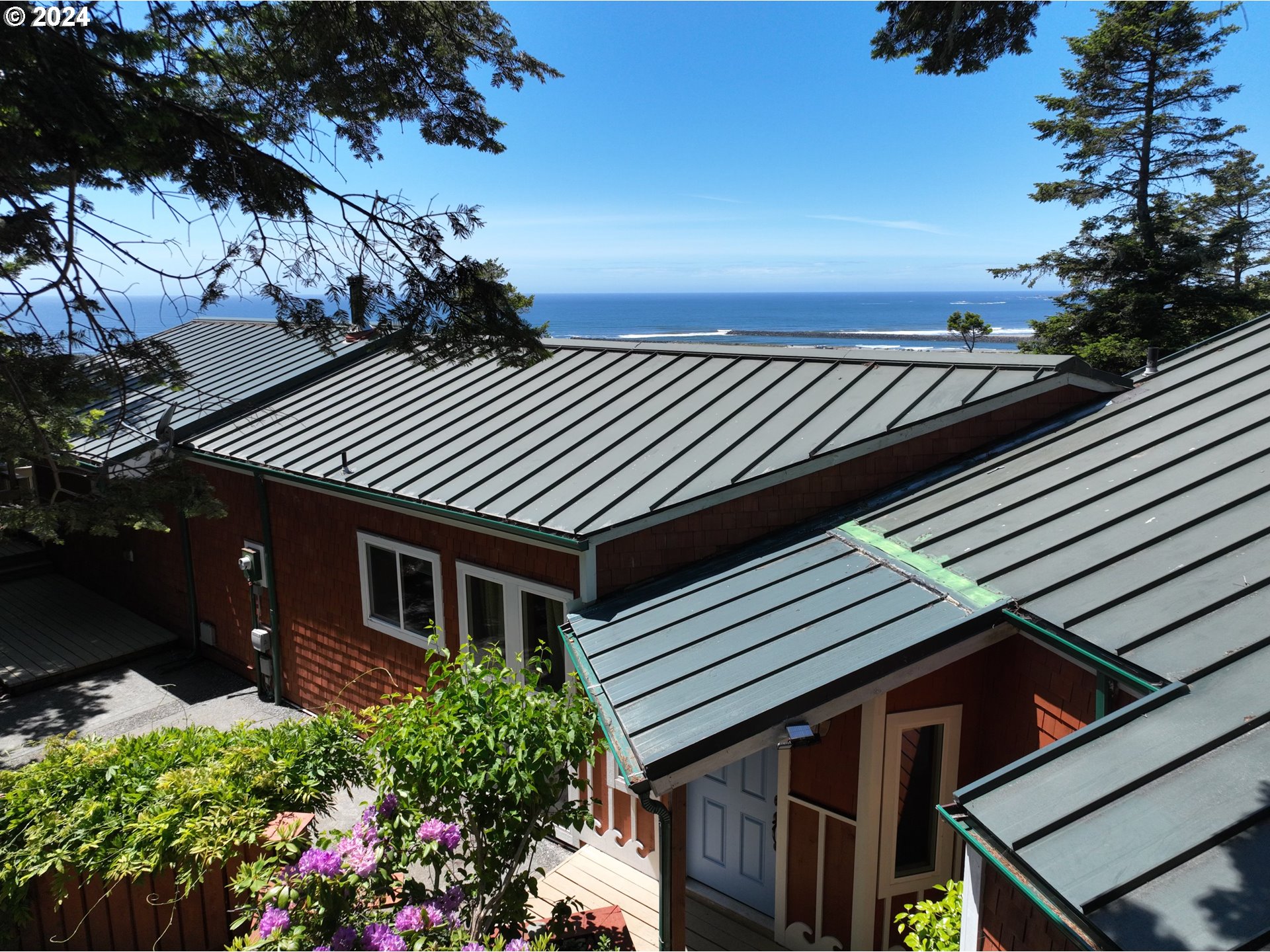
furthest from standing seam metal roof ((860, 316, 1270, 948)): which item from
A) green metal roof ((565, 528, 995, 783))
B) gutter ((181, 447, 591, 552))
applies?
gutter ((181, 447, 591, 552))

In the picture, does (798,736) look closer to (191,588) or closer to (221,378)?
(191,588)

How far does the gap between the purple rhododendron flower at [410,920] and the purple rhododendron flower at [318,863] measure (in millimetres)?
404

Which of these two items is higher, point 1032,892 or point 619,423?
point 619,423

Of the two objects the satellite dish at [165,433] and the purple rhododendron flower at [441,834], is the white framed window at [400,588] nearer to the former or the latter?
the satellite dish at [165,433]

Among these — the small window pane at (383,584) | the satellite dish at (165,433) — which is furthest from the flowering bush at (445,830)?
the satellite dish at (165,433)

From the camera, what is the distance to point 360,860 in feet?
13.5

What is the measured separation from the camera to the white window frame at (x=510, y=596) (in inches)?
287

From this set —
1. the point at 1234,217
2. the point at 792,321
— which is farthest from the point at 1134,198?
the point at 792,321

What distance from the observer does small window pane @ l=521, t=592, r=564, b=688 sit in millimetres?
7402

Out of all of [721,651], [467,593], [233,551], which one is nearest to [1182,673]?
[721,651]

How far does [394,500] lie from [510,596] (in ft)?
5.32

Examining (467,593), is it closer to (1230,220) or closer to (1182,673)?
(1182,673)

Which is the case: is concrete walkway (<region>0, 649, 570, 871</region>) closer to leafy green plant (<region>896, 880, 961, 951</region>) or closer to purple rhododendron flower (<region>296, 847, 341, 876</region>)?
purple rhododendron flower (<region>296, 847, 341, 876</region>)

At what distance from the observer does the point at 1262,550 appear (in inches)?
181
